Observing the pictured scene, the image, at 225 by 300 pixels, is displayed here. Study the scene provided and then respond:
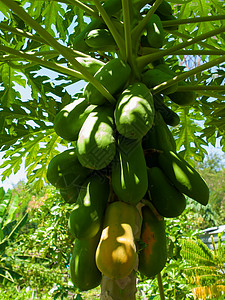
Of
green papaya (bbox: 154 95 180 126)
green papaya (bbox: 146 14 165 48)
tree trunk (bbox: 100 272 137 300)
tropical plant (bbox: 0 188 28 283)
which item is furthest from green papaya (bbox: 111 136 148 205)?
tropical plant (bbox: 0 188 28 283)

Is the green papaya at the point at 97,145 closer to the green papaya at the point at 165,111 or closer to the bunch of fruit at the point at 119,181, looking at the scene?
the bunch of fruit at the point at 119,181

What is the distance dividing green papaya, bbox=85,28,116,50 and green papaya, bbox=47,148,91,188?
623 millimetres

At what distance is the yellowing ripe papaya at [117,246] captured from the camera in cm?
102

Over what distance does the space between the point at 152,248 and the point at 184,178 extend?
0.97 feet

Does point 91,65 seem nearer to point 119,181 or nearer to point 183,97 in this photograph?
point 183,97

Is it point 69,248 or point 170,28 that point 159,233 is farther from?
point 69,248

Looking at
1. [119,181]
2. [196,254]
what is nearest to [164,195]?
[119,181]

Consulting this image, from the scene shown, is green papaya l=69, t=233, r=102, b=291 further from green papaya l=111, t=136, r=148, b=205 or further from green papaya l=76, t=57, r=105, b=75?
green papaya l=76, t=57, r=105, b=75

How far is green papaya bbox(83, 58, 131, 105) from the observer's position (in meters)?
1.35

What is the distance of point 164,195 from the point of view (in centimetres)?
126

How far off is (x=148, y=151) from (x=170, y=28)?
94 centimetres

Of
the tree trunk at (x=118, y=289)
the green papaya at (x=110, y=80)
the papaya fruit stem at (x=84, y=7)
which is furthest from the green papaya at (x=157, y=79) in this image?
the tree trunk at (x=118, y=289)

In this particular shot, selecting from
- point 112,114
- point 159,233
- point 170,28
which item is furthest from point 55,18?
point 159,233

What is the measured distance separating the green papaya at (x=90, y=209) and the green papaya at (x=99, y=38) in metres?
0.72
